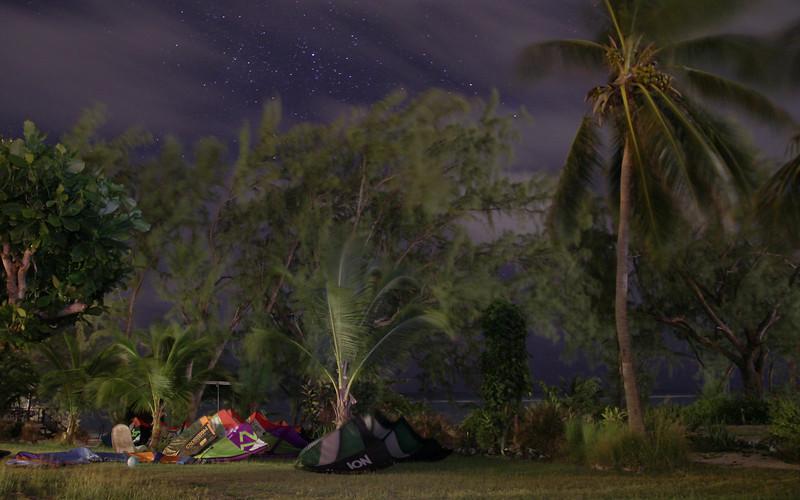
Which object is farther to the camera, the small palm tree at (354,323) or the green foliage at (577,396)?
the small palm tree at (354,323)

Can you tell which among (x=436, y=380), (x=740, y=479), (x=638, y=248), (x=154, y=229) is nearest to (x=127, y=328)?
(x=154, y=229)

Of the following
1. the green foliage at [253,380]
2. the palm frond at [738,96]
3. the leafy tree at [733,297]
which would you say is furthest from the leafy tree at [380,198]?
the palm frond at [738,96]

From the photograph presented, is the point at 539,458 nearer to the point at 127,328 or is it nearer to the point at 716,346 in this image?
the point at 716,346

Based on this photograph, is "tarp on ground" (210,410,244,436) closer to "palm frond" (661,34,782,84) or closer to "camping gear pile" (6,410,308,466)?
"camping gear pile" (6,410,308,466)

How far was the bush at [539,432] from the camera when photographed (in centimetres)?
1579

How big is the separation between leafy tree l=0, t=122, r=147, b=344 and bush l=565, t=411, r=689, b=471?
965 cm

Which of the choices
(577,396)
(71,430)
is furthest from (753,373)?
A: (71,430)

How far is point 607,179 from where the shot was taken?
17109 millimetres

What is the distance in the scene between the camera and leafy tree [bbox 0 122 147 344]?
6.16m

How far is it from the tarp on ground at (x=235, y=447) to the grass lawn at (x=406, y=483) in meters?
2.14

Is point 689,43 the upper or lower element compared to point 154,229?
upper

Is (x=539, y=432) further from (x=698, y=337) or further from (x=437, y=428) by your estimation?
(x=698, y=337)

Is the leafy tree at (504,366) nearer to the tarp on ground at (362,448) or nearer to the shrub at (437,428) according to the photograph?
the shrub at (437,428)

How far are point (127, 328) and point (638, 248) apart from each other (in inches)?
704
